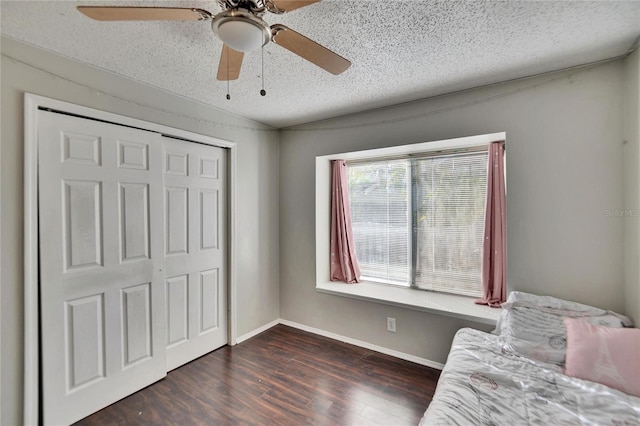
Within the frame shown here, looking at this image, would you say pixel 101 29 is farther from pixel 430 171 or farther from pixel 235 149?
pixel 430 171

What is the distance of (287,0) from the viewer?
3.56 ft

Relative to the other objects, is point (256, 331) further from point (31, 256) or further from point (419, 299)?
point (31, 256)

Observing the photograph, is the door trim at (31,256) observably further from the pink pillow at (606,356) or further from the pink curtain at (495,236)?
the pink curtain at (495,236)

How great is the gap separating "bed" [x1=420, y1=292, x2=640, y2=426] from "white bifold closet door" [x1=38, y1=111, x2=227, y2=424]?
220 centimetres

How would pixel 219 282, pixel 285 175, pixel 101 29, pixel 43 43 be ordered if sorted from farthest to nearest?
pixel 285 175, pixel 219 282, pixel 43 43, pixel 101 29

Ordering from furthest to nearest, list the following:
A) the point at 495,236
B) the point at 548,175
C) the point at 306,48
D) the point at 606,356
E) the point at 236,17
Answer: the point at 495,236 < the point at 548,175 < the point at 606,356 < the point at 306,48 < the point at 236,17

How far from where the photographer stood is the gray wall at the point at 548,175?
188 centimetres

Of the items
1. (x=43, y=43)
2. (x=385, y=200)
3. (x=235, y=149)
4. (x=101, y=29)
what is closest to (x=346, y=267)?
(x=385, y=200)

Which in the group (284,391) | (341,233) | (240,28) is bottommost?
(284,391)

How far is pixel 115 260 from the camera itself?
2.09 metres

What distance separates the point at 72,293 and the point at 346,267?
2.51m

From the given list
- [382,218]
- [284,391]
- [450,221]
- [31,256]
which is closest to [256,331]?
[284,391]

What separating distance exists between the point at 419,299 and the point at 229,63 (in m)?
2.54

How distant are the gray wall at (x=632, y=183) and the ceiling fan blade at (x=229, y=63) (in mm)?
2403
